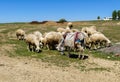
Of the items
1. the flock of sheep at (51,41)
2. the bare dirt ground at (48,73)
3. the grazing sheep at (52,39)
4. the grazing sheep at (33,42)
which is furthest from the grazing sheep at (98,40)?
the bare dirt ground at (48,73)

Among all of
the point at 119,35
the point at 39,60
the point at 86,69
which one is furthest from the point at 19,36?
Result: the point at 86,69

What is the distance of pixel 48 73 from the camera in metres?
16.8

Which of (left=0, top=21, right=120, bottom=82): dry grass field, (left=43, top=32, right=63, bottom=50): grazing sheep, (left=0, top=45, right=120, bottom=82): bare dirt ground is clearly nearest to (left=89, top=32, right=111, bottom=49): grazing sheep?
(left=0, top=21, right=120, bottom=82): dry grass field

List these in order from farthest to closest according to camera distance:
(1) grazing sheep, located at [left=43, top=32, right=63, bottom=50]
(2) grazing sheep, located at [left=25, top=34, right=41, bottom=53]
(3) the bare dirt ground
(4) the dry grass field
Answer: (1) grazing sheep, located at [left=43, top=32, right=63, bottom=50], (2) grazing sheep, located at [left=25, top=34, right=41, bottom=53], (4) the dry grass field, (3) the bare dirt ground

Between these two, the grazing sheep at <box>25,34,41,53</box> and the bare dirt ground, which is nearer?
the bare dirt ground

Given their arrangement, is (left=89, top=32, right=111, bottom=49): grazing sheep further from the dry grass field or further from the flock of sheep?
the dry grass field

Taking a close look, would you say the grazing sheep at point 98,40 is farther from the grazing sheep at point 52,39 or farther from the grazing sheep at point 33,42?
the grazing sheep at point 33,42

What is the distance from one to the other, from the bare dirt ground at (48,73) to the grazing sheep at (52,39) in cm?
557

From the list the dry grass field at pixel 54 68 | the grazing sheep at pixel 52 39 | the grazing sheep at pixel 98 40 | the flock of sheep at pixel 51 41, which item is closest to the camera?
the dry grass field at pixel 54 68

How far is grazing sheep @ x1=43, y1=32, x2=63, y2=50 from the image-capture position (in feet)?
86.5

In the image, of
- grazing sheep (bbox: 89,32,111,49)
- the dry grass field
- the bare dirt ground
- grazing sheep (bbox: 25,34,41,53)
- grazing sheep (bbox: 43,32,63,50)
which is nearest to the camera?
the bare dirt ground

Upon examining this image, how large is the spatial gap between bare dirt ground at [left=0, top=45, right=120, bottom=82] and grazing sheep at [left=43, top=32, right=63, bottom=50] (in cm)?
557

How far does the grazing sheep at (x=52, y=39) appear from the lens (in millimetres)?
26372

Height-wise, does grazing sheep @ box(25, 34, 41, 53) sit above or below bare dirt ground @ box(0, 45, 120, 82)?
above
